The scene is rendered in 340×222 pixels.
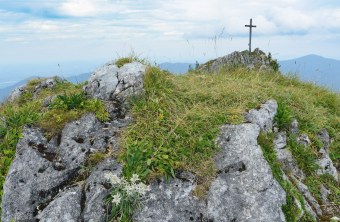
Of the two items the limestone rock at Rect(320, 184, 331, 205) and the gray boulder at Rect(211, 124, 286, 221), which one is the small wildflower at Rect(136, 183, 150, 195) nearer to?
the gray boulder at Rect(211, 124, 286, 221)

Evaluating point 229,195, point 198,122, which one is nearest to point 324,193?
point 229,195

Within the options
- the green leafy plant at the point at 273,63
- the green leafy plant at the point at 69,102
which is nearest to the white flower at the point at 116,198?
the green leafy plant at the point at 69,102

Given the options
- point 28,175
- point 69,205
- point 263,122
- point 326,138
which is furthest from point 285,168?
point 28,175

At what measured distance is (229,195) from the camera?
721cm

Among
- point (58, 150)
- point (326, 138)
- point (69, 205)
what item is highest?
point (58, 150)

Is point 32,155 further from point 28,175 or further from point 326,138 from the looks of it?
point 326,138

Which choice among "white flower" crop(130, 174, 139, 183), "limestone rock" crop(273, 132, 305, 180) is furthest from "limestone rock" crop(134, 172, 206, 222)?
"limestone rock" crop(273, 132, 305, 180)

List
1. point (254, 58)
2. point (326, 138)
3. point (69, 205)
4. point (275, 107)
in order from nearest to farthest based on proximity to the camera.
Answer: point (69, 205) → point (275, 107) → point (326, 138) → point (254, 58)

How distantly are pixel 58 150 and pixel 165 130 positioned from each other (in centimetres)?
265

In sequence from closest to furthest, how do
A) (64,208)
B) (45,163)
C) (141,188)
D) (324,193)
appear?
(141,188)
(64,208)
(45,163)
(324,193)

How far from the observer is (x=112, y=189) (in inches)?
280

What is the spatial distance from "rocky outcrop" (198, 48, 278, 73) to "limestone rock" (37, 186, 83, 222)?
1333 cm

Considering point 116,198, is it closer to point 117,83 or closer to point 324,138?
point 117,83

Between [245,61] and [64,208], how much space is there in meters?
15.0
